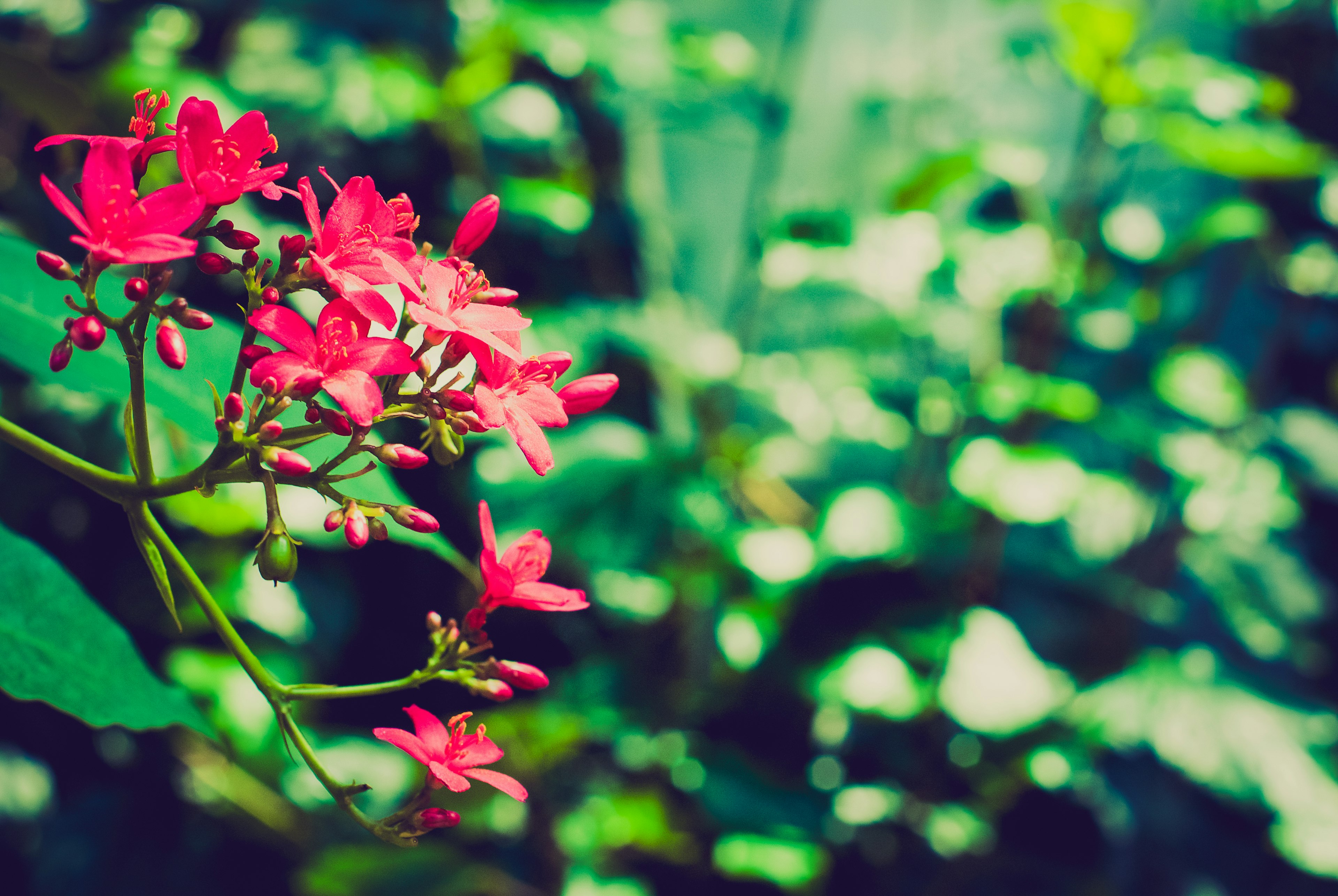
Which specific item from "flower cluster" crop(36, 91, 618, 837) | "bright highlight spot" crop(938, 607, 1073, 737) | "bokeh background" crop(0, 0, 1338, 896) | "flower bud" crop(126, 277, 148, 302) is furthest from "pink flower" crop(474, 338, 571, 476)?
"bright highlight spot" crop(938, 607, 1073, 737)

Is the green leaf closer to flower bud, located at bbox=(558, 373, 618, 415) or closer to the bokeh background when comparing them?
flower bud, located at bbox=(558, 373, 618, 415)

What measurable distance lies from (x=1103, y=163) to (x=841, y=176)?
45 centimetres

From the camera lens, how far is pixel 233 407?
0.27 m

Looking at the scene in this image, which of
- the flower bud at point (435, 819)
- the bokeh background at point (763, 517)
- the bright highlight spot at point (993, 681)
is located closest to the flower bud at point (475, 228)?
the flower bud at point (435, 819)

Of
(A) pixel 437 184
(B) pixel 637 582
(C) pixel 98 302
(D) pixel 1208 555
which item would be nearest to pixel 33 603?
(C) pixel 98 302

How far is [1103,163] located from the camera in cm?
142

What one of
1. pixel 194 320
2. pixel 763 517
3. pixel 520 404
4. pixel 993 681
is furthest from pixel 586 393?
pixel 763 517

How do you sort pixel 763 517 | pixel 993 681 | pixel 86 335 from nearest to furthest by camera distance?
pixel 86 335, pixel 993 681, pixel 763 517

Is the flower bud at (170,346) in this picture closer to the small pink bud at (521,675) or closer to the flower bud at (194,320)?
the flower bud at (194,320)

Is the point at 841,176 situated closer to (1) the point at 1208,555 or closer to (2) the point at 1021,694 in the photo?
(1) the point at 1208,555

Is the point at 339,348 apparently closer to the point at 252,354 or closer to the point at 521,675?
the point at 252,354

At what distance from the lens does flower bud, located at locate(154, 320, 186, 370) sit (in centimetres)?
26

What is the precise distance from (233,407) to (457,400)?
70 mm

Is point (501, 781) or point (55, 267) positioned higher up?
point (55, 267)
